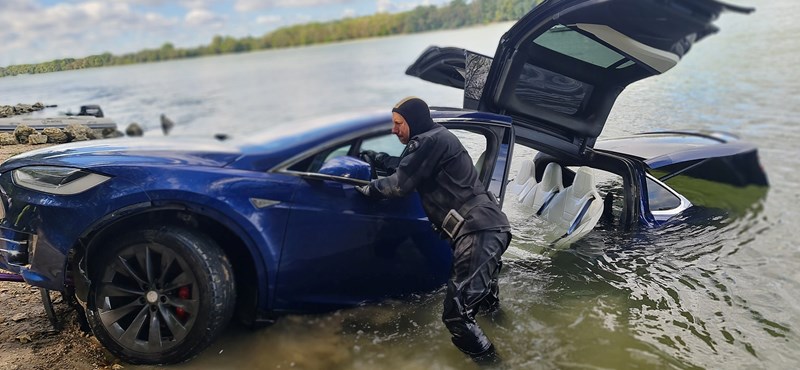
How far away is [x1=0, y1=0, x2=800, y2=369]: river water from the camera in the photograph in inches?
116

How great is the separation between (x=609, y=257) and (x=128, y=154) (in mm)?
3921

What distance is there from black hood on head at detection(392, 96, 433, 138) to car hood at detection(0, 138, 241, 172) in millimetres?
968

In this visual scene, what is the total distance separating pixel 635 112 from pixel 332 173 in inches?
154

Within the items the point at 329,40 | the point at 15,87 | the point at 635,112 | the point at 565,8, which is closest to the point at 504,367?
the point at 565,8

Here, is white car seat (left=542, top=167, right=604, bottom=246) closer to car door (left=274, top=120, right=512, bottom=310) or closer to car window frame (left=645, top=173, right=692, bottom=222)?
car window frame (left=645, top=173, right=692, bottom=222)

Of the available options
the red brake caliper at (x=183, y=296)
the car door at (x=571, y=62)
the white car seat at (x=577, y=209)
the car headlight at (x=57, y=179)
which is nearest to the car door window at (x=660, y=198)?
the white car seat at (x=577, y=209)

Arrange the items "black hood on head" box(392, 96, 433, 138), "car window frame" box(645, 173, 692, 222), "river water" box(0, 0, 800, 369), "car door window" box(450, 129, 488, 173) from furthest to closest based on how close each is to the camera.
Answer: "car window frame" box(645, 173, 692, 222) < "car door window" box(450, 129, 488, 173) < "river water" box(0, 0, 800, 369) < "black hood on head" box(392, 96, 433, 138)

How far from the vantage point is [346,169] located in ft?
9.18

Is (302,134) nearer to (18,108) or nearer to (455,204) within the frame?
(455,204)

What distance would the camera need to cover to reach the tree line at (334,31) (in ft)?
15.2

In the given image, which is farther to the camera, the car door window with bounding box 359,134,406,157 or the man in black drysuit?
the car door window with bounding box 359,134,406,157

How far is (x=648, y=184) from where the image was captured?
4.68m

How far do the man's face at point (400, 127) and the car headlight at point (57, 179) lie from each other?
1.56 meters

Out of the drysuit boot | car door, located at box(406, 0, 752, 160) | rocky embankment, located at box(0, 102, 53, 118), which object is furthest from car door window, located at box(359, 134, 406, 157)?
rocky embankment, located at box(0, 102, 53, 118)
